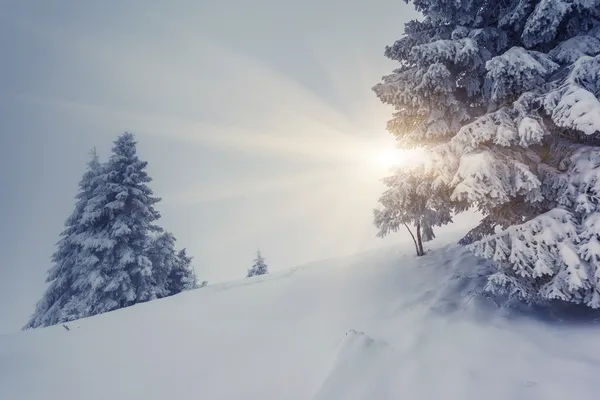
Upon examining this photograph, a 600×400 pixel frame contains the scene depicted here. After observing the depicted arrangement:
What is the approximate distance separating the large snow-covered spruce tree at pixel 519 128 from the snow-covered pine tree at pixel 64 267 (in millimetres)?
18373

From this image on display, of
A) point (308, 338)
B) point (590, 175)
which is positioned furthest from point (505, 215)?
point (308, 338)

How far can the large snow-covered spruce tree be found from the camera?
421 cm

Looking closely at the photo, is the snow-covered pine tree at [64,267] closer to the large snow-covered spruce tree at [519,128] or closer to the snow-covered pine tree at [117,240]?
the snow-covered pine tree at [117,240]

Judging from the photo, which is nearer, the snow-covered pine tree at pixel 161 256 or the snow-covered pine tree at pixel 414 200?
the snow-covered pine tree at pixel 414 200

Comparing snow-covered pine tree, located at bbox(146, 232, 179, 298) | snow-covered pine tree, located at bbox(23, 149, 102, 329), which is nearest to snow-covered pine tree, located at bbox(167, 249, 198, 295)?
snow-covered pine tree, located at bbox(146, 232, 179, 298)

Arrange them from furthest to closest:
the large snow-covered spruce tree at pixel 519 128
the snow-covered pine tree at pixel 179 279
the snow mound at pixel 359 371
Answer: the snow-covered pine tree at pixel 179 279, the large snow-covered spruce tree at pixel 519 128, the snow mound at pixel 359 371

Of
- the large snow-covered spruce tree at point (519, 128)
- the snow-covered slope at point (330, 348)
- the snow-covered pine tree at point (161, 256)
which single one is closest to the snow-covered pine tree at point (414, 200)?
the large snow-covered spruce tree at point (519, 128)

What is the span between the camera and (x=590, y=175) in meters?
4.37

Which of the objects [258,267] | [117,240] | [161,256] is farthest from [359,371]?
[258,267]

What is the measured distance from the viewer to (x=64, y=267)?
57.6 feet

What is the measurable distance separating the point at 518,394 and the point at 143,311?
27.3 ft

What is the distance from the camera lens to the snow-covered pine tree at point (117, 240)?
50.6 ft

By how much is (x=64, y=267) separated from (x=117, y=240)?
14.4 ft

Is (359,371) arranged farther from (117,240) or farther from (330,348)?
(117,240)
